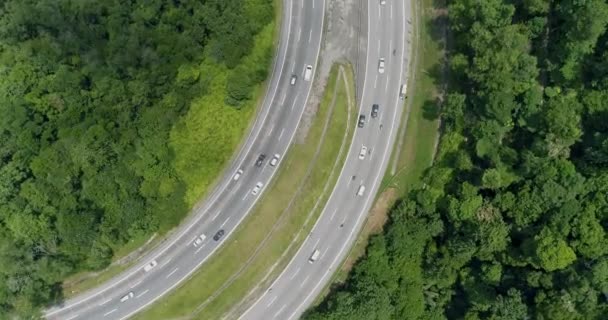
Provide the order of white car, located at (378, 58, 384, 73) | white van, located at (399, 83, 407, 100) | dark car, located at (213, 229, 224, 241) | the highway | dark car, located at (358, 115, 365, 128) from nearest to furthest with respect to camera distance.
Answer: white van, located at (399, 83, 407, 100)
dark car, located at (358, 115, 365, 128)
white car, located at (378, 58, 384, 73)
the highway
dark car, located at (213, 229, 224, 241)

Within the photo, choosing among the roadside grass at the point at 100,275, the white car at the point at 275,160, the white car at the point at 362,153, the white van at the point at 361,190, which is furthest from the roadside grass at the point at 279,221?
the roadside grass at the point at 100,275

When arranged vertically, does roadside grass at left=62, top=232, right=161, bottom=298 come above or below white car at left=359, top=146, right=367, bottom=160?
below

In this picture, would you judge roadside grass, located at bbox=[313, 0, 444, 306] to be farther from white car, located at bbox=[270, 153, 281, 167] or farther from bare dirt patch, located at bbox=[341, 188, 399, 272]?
white car, located at bbox=[270, 153, 281, 167]

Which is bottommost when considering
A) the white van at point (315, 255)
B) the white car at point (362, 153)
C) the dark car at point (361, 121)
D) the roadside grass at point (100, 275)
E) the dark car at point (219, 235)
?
the roadside grass at point (100, 275)

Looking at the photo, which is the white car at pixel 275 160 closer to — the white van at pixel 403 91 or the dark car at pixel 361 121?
the dark car at pixel 361 121

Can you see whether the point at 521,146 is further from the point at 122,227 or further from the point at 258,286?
the point at 122,227

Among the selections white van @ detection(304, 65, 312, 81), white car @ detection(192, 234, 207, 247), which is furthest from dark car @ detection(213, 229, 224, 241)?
white van @ detection(304, 65, 312, 81)
